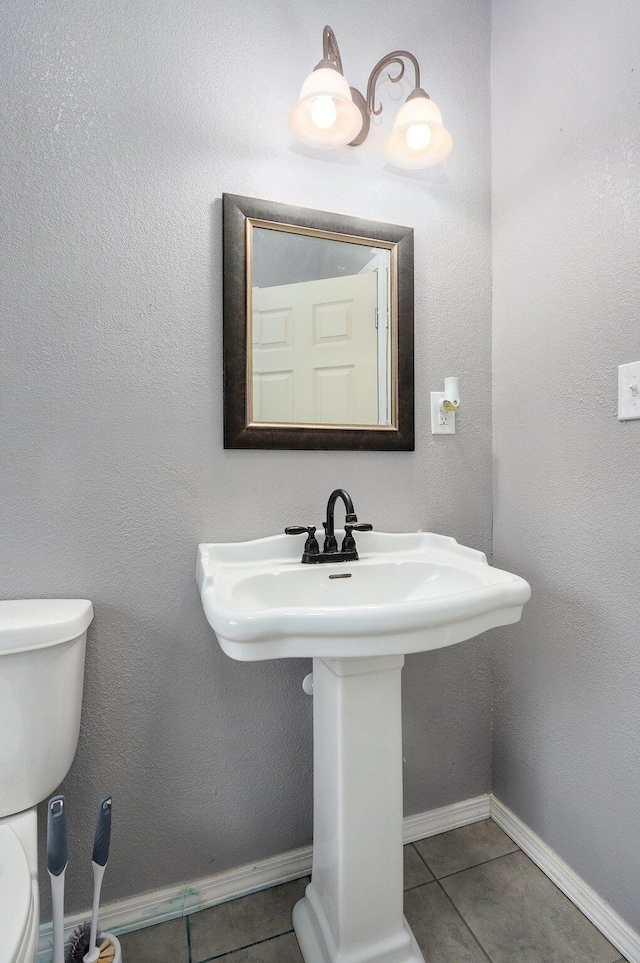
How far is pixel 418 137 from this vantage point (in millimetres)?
1228

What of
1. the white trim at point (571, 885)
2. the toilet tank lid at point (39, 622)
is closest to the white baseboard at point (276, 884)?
the white trim at point (571, 885)

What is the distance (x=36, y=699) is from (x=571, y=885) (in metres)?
1.29

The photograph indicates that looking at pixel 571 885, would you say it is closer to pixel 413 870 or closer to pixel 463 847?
pixel 463 847

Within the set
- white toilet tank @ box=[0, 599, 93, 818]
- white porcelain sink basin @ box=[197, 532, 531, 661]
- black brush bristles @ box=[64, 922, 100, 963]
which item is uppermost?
white porcelain sink basin @ box=[197, 532, 531, 661]

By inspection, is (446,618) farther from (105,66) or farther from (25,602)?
(105,66)

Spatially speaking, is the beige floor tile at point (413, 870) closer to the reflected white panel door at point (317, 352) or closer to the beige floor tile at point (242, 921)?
the beige floor tile at point (242, 921)

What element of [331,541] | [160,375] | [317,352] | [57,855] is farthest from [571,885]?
[160,375]

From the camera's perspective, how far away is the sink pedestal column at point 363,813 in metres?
0.93

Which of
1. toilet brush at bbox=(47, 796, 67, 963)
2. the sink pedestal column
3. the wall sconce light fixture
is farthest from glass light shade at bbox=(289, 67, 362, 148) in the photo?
toilet brush at bbox=(47, 796, 67, 963)

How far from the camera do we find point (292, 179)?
1.21 m

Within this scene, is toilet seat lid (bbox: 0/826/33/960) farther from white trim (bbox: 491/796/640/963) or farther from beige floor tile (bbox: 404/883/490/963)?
white trim (bbox: 491/796/640/963)

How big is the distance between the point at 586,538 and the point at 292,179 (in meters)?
1.13

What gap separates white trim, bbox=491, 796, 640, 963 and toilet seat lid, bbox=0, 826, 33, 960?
3.81ft

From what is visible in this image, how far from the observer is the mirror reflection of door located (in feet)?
3.92
